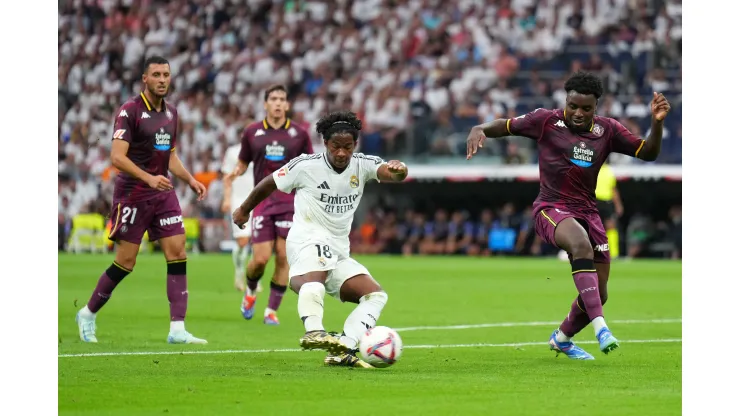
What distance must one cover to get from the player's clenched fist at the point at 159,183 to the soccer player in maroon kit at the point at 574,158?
2.55 metres

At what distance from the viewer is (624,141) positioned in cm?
984

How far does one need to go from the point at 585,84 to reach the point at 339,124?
1951 millimetres

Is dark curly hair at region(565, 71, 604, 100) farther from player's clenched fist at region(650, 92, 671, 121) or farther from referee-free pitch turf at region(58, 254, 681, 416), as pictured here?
referee-free pitch turf at region(58, 254, 681, 416)

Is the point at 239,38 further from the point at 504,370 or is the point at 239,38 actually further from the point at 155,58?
the point at 504,370

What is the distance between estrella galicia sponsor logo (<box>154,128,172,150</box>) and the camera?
11078mm

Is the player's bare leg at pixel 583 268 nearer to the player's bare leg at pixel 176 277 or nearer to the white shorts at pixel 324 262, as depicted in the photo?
the white shorts at pixel 324 262

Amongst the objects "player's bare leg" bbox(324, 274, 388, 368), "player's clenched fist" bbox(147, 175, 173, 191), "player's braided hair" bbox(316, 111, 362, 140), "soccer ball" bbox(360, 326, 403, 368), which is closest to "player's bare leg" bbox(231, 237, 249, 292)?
"player's clenched fist" bbox(147, 175, 173, 191)

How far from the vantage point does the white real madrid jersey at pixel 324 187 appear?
9.23 meters

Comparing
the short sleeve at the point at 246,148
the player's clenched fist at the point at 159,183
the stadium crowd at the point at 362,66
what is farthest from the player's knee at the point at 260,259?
the stadium crowd at the point at 362,66

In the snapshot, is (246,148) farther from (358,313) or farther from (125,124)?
(358,313)

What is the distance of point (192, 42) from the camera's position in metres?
37.4

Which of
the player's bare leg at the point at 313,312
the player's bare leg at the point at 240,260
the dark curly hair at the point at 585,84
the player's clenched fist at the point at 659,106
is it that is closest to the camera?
the player's bare leg at the point at 313,312
